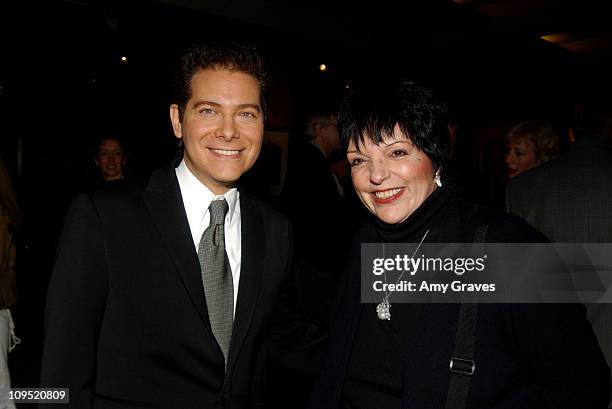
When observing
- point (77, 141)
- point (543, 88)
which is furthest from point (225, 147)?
point (543, 88)

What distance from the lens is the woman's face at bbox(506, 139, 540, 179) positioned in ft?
12.6

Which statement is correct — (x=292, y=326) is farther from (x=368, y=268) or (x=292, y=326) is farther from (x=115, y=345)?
(x=115, y=345)

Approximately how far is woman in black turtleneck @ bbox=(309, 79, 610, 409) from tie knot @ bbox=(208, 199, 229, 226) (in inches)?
17.0

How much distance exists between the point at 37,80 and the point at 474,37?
594 centimetres

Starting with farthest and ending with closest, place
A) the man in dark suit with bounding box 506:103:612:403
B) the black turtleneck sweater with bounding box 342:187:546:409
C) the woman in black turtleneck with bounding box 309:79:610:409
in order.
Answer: the man in dark suit with bounding box 506:103:612:403
the black turtleneck sweater with bounding box 342:187:546:409
the woman in black turtleneck with bounding box 309:79:610:409

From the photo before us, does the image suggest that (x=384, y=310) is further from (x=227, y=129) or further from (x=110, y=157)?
(x=110, y=157)

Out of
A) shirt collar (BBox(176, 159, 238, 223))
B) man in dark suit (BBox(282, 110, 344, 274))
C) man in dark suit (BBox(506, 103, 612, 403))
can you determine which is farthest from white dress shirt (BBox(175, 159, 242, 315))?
man in dark suit (BBox(282, 110, 344, 274))

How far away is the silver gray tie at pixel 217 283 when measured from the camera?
1633 millimetres

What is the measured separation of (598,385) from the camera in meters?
1.39

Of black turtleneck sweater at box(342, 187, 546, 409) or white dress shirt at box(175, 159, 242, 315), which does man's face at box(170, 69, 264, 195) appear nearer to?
white dress shirt at box(175, 159, 242, 315)

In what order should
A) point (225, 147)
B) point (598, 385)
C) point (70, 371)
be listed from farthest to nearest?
Result: 1. point (225, 147)
2. point (70, 371)
3. point (598, 385)

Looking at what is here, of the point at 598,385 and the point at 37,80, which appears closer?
the point at 598,385

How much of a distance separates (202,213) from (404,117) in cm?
70

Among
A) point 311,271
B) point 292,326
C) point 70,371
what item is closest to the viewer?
point 70,371
